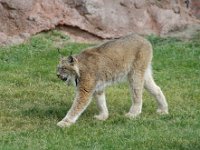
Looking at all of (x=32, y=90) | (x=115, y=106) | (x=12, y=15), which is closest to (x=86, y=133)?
(x=115, y=106)

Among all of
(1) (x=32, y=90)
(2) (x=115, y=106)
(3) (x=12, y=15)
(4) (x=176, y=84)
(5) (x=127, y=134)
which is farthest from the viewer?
(3) (x=12, y=15)

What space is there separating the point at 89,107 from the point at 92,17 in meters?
5.58

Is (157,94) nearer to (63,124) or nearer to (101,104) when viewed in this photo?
(101,104)

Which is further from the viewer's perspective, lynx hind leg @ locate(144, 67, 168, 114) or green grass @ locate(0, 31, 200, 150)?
lynx hind leg @ locate(144, 67, 168, 114)

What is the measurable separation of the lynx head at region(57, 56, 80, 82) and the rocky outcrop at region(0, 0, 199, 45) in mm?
5813

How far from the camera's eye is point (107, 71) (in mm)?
10891

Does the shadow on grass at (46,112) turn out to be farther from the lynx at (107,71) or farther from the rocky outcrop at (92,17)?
the rocky outcrop at (92,17)

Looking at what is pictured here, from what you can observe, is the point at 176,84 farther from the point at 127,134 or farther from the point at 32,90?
the point at 127,134

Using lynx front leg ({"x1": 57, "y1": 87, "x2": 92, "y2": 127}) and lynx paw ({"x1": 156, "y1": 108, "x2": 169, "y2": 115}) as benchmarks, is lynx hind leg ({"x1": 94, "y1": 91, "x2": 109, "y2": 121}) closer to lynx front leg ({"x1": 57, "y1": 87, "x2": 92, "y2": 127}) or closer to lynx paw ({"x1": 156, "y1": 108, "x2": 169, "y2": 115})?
lynx front leg ({"x1": 57, "y1": 87, "x2": 92, "y2": 127})

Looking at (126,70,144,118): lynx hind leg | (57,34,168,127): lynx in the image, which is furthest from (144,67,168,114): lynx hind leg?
(126,70,144,118): lynx hind leg

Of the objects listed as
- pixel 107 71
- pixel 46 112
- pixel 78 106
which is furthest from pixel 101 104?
pixel 46 112

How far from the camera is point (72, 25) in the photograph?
16859 mm

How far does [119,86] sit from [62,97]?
156 cm

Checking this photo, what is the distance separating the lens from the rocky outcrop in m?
16.3
